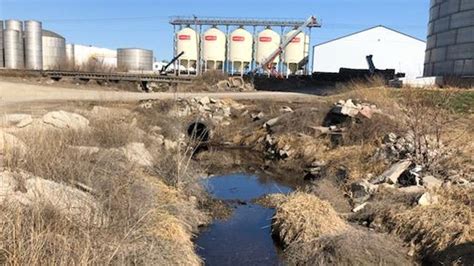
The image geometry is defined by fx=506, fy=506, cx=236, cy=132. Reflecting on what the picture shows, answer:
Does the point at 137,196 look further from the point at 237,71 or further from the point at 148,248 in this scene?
the point at 237,71

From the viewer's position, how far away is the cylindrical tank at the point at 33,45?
5497 cm

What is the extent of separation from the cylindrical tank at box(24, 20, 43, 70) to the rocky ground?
42240 mm

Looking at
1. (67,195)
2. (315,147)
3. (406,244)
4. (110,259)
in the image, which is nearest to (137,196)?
(67,195)

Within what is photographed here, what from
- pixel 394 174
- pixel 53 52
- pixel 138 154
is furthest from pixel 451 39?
pixel 53 52

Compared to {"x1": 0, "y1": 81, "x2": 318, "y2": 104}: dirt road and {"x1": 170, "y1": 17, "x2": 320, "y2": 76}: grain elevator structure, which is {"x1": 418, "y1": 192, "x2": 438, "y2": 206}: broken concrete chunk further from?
{"x1": 170, "y1": 17, "x2": 320, "y2": 76}: grain elevator structure

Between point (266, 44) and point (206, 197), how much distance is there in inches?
1989

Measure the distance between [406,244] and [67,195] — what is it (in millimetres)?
5203

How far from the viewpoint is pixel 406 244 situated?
26.4 ft

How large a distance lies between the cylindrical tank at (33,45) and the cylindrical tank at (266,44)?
24.6 meters

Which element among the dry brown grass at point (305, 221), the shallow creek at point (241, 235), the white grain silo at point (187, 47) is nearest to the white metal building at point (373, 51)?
the white grain silo at point (187, 47)

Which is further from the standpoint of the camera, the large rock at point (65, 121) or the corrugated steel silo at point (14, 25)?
the corrugated steel silo at point (14, 25)

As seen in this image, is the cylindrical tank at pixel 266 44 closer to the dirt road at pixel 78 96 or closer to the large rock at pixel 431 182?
the dirt road at pixel 78 96

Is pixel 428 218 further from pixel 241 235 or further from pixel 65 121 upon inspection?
pixel 65 121

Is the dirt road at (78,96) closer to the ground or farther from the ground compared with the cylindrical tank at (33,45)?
closer to the ground
